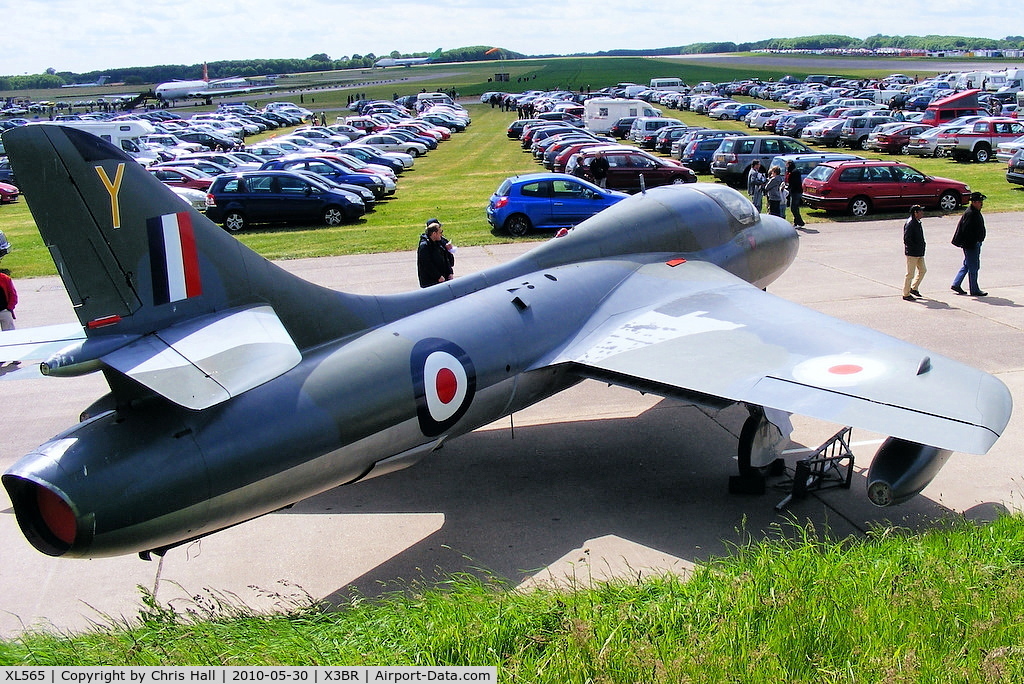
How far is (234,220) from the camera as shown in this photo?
2644 cm

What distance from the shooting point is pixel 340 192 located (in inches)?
1086

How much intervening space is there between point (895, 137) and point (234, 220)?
103ft

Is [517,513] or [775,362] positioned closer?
[775,362]

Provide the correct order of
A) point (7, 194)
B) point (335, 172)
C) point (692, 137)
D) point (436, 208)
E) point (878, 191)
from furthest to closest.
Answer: point (692, 137) < point (7, 194) < point (335, 172) < point (436, 208) < point (878, 191)

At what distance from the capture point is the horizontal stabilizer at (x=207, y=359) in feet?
18.6

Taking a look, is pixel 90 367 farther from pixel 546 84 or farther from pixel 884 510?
pixel 546 84

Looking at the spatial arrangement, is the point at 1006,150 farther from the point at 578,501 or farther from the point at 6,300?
the point at 6,300

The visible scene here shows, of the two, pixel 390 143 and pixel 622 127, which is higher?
pixel 622 127

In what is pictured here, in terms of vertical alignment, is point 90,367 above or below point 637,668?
above

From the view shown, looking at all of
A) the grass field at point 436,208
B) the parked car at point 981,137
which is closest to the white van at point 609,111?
the grass field at point 436,208

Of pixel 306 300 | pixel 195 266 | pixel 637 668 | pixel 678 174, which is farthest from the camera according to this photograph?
pixel 678 174

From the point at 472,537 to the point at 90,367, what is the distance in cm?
372

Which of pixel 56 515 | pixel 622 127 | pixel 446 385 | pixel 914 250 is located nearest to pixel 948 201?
pixel 914 250

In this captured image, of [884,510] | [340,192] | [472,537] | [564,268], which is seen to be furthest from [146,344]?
[340,192]
